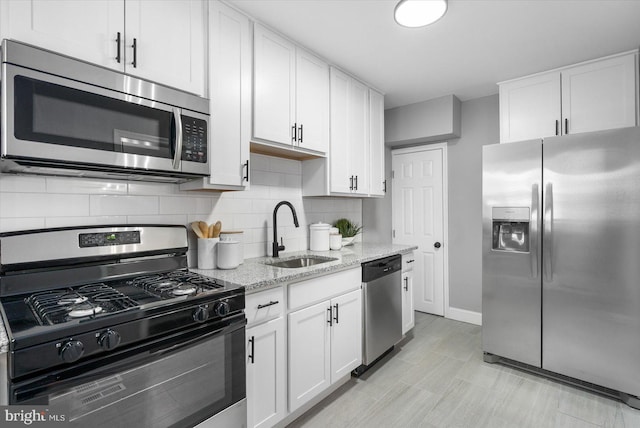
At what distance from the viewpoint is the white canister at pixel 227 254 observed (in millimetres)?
1883

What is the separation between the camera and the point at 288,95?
2.28 metres

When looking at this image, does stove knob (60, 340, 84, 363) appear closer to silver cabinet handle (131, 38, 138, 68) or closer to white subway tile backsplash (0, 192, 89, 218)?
white subway tile backsplash (0, 192, 89, 218)

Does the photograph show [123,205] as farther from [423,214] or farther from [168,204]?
[423,214]

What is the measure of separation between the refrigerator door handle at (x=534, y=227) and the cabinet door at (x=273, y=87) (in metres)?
1.92

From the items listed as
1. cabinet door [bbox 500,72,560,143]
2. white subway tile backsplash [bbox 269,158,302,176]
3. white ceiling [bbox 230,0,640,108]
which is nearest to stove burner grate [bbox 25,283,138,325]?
white subway tile backsplash [bbox 269,158,302,176]

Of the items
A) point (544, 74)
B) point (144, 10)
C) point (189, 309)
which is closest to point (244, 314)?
point (189, 309)

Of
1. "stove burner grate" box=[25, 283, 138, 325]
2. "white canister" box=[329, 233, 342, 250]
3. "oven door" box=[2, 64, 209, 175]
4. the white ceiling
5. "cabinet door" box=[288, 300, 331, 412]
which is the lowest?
"cabinet door" box=[288, 300, 331, 412]

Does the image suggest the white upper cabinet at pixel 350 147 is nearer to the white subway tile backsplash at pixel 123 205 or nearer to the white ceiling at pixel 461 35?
the white ceiling at pixel 461 35

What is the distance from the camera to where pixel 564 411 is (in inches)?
80.7

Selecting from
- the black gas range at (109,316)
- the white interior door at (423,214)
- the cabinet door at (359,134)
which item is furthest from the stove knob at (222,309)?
the white interior door at (423,214)

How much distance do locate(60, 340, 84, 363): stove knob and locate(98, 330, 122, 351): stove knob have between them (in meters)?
0.06

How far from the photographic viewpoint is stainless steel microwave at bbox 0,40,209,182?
118cm

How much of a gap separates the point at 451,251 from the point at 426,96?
1801mm

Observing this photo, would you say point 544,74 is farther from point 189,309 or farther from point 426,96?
point 189,309
